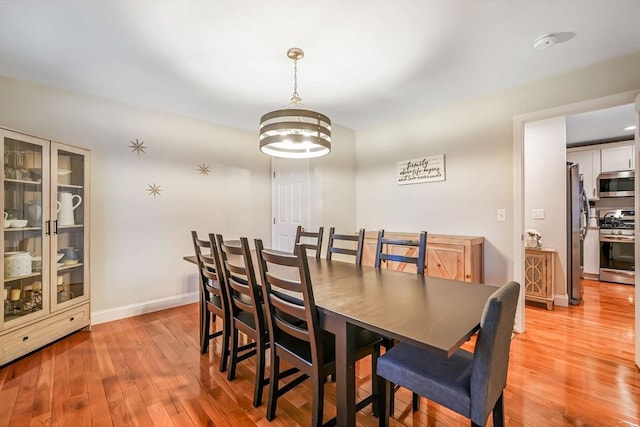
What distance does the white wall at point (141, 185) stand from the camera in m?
2.84

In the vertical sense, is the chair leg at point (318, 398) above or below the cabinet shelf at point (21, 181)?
below

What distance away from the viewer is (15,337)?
2.23m

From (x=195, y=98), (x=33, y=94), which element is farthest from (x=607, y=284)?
(x=33, y=94)

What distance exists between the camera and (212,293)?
2.19 meters

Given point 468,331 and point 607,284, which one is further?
point 607,284

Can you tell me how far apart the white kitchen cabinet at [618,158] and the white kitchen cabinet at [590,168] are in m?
0.09

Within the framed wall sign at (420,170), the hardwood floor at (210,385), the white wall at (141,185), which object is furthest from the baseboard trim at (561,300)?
the white wall at (141,185)

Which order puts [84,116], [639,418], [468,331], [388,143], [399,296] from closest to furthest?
[468,331] → [399,296] → [639,418] → [84,116] → [388,143]

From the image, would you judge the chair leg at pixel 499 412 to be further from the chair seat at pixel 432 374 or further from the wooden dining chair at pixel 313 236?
the wooden dining chair at pixel 313 236

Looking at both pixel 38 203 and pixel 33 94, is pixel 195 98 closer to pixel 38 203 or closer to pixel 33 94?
pixel 33 94

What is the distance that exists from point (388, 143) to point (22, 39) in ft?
12.1

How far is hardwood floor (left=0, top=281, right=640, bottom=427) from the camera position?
5.38ft

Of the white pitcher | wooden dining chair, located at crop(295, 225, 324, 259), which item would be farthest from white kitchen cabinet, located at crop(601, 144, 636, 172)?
the white pitcher

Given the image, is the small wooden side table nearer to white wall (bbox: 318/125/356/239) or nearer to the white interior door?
white wall (bbox: 318/125/356/239)
